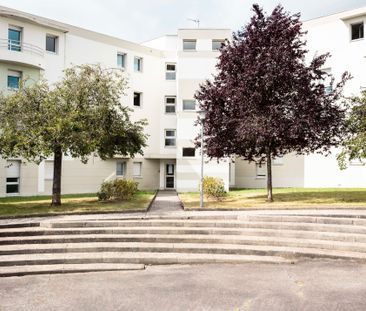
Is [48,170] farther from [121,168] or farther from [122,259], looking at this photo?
[122,259]

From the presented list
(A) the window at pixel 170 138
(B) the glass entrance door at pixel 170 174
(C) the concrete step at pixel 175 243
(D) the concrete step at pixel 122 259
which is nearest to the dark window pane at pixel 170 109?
(A) the window at pixel 170 138

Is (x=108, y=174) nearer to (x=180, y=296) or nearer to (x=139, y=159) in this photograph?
(x=139, y=159)

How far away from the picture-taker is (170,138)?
33219 millimetres

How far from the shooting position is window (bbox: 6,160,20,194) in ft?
84.0

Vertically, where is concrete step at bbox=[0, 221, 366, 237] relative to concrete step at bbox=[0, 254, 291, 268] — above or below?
above

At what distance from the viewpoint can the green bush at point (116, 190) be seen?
1925cm

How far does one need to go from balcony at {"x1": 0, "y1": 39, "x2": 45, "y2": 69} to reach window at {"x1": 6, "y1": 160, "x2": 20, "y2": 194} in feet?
20.6

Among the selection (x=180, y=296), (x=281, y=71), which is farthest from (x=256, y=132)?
(x=180, y=296)

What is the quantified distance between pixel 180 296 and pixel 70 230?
5337mm

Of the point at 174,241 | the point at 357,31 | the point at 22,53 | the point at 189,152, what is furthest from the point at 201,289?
the point at 357,31

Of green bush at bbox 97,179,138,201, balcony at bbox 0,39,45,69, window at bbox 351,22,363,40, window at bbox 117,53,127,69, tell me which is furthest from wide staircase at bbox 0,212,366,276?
window at bbox 117,53,127,69

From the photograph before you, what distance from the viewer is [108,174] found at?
30.5 metres

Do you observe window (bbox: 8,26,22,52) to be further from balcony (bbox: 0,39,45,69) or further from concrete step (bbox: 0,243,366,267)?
concrete step (bbox: 0,243,366,267)

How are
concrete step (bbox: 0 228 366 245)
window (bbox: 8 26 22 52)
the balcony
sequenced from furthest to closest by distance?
1. window (bbox: 8 26 22 52)
2. the balcony
3. concrete step (bbox: 0 228 366 245)
